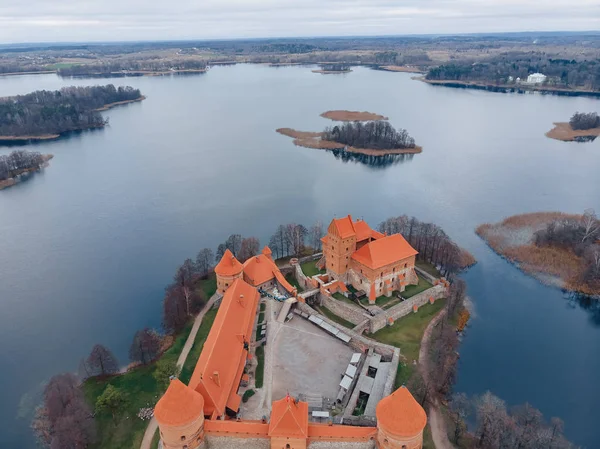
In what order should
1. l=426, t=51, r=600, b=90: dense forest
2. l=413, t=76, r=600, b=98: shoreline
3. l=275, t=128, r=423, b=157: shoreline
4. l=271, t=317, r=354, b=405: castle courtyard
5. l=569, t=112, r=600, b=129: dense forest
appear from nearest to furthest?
l=271, t=317, r=354, b=405: castle courtyard → l=275, t=128, r=423, b=157: shoreline → l=569, t=112, r=600, b=129: dense forest → l=413, t=76, r=600, b=98: shoreline → l=426, t=51, r=600, b=90: dense forest

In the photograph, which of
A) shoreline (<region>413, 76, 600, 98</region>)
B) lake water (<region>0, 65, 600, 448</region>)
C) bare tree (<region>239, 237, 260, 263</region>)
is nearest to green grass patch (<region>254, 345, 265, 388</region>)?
lake water (<region>0, 65, 600, 448</region>)

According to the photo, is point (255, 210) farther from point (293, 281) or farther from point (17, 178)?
point (17, 178)

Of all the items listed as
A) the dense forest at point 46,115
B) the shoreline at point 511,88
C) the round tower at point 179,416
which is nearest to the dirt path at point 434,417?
the round tower at point 179,416

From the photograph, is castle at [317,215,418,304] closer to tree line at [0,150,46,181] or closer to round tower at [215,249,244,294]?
round tower at [215,249,244,294]

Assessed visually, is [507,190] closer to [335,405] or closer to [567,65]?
[335,405]

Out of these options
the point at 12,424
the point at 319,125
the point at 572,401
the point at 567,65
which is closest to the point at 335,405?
the point at 572,401

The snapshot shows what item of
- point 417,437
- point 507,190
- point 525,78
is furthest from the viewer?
point 525,78
